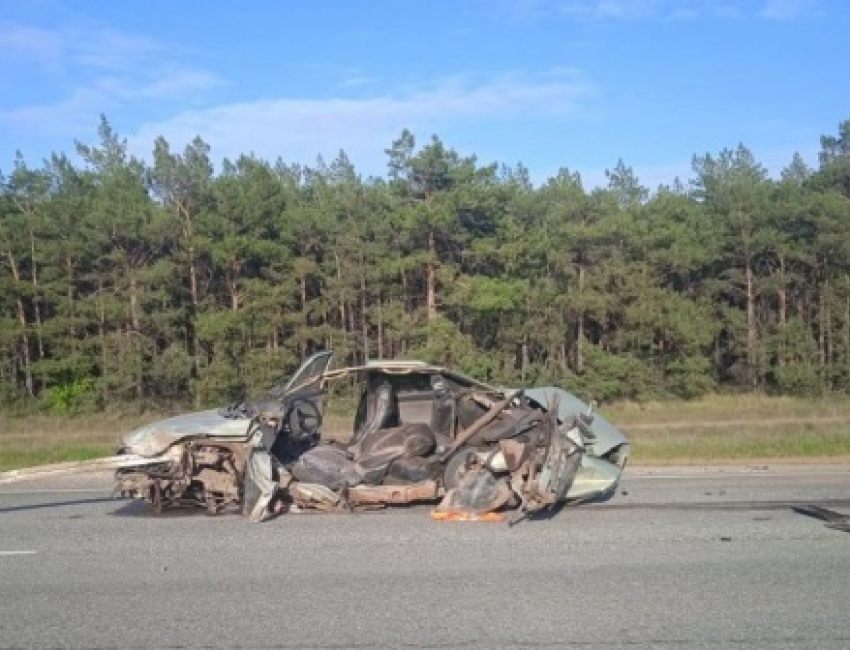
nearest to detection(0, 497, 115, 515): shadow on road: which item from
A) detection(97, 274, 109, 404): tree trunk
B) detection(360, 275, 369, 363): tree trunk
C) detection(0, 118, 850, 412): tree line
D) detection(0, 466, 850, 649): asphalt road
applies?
detection(0, 466, 850, 649): asphalt road

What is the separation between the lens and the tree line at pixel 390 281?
4369 centimetres

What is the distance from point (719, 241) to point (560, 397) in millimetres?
43448

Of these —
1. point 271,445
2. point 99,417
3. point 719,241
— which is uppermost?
point 719,241

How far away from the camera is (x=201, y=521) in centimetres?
927

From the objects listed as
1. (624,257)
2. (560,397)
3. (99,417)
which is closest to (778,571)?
(560,397)

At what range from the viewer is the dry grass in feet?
57.5

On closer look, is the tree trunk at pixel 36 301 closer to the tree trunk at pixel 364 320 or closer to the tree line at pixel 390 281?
the tree line at pixel 390 281

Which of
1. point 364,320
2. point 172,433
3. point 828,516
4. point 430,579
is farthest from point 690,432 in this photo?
point 430,579

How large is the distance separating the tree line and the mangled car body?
102ft

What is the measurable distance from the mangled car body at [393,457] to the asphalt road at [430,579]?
287 millimetres

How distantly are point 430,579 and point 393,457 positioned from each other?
283 cm

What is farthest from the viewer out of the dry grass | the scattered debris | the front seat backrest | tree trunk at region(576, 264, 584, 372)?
tree trunk at region(576, 264, 584, 372)

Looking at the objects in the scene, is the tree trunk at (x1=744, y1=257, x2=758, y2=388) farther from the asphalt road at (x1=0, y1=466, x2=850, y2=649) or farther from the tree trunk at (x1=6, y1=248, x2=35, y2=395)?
the asphalt road at (x1=0, y1=466, x2=850, y2=649)

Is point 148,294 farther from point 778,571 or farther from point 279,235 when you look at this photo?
point 778,571
